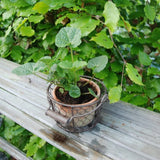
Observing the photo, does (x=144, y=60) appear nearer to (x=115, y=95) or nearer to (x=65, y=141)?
(x=115, y=95)

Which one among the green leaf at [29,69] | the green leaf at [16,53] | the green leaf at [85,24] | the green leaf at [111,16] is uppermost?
the green leaf at [111,16]

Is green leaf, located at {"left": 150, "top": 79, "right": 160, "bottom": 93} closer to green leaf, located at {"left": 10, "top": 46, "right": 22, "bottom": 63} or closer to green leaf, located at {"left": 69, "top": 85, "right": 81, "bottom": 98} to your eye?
green leaf, located at {"left": 69, "top": 85, "right": 81, "bottom": 98}

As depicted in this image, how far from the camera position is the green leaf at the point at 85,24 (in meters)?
0.64

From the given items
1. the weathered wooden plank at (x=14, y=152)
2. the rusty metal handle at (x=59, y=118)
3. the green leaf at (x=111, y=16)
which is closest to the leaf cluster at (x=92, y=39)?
the green leaf at (x=111, y=16)

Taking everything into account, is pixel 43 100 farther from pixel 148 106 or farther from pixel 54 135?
pixel 148 106

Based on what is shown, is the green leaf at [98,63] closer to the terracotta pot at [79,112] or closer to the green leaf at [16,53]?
the terracotta pot at [79,112]

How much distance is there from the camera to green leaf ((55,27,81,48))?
1.88 feet

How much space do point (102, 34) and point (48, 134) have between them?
418 mm

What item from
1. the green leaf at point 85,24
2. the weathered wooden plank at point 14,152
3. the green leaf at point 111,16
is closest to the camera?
the green leaf at point 111,16

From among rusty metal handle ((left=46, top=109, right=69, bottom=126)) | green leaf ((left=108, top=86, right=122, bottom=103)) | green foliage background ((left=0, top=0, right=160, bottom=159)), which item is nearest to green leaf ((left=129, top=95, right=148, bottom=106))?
green foliage background ((left=0, top=0, right=160, bottom=159))

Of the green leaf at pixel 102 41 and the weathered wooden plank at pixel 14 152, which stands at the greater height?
the green leaf at pixel 102 41

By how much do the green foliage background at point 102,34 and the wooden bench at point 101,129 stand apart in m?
0.13

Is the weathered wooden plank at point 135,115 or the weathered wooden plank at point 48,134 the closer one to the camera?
the weathered wooden plank at point 48,134

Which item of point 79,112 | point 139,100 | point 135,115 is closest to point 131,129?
point 135,115
